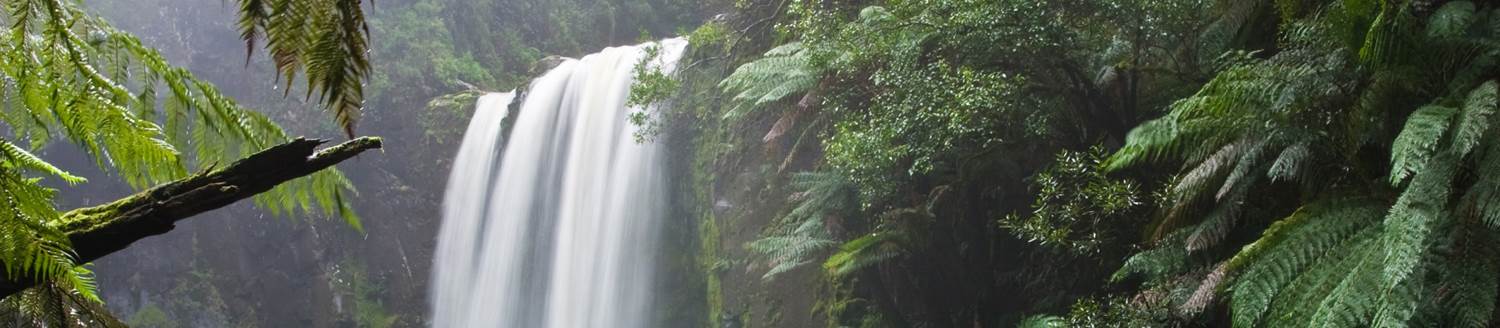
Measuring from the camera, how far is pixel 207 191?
191 cm

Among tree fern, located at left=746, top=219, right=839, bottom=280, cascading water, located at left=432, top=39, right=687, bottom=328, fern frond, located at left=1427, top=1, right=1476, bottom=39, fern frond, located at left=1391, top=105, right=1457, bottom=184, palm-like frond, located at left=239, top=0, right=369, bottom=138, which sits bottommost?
palm-like frond, located at left=239, top=0, right=369, bottom=138

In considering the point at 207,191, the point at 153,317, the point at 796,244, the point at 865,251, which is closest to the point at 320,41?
the point at 207,191

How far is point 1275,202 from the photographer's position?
15.6 feet

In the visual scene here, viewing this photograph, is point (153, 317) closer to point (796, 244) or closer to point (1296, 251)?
point (796, 244)

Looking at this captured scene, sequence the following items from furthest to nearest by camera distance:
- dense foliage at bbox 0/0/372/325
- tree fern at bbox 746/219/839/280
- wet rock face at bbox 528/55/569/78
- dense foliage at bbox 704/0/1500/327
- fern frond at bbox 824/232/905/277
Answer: wet rock face at bbox 528/55/569/78 → tree fern at bbox 746/219/839/280 → fern frond at bbox 824/232/905/277 → dense foliage at bbox 704/0/1500/327 → dense foliage at bbox 0/0/372/325

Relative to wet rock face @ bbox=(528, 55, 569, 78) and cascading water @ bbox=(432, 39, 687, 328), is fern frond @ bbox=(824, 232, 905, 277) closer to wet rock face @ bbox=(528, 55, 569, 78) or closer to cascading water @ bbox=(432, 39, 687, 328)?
cascading water @ bbox=(432, 39, 687, 328)

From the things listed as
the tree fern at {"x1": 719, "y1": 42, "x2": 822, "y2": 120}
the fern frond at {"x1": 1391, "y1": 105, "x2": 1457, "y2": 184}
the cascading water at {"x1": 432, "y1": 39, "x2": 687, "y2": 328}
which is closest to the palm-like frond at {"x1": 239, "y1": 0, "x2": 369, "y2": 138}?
the fern frond at {"x1": 1391, "y1": 105, "x2": 1457, "y2": 184}

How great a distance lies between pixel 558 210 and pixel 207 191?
12.5m

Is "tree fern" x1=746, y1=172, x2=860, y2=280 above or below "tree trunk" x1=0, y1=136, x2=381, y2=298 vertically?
above

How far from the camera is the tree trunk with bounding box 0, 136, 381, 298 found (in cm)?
189

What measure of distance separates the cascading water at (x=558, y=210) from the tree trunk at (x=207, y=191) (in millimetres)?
10313

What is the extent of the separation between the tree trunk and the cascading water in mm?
10313

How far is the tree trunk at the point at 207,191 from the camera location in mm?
1891

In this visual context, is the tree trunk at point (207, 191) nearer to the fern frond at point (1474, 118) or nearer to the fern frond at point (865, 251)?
the fern frond at point (1474, 118)
